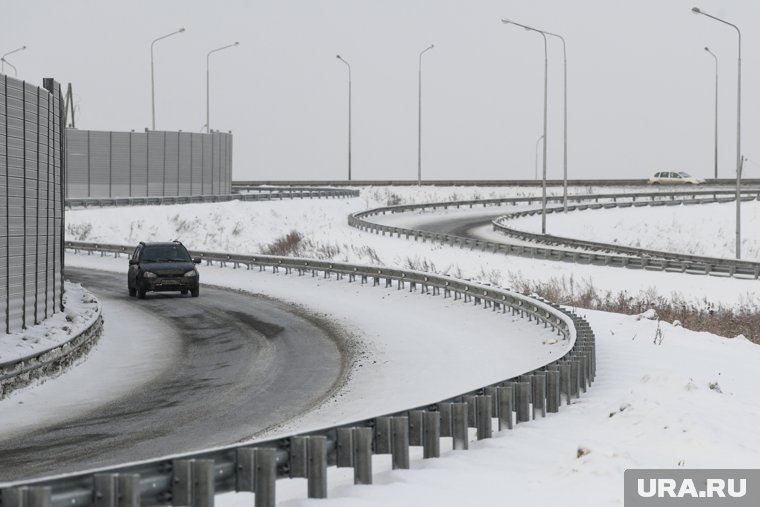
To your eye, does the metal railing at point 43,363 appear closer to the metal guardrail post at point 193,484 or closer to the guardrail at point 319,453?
the guardrail at point 319,453

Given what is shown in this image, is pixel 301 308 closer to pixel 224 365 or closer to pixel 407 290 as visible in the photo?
pixel 407 290

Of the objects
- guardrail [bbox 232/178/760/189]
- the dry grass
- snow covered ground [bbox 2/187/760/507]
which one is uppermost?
guardrail [bbox 232/178/760/189]

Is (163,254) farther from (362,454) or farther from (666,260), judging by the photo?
(362,454)

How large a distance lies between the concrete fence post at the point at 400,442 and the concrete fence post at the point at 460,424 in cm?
109

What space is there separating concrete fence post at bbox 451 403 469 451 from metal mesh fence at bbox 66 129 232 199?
2498 inches

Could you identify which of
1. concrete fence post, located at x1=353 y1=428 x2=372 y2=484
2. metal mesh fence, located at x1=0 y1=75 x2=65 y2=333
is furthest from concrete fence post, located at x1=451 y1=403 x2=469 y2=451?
metal mesh fence, located at x1=0 y1=75 x2=65 y2=333

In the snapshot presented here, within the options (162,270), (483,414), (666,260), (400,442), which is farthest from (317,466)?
(666,260)

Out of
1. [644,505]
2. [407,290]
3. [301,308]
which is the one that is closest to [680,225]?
[407,290]

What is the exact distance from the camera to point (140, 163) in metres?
78.8

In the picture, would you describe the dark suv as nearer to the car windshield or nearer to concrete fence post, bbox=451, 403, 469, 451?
the car windshield

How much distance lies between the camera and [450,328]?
89.7ft

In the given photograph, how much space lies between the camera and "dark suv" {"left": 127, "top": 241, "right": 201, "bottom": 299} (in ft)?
112

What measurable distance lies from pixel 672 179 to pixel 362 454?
274 ft

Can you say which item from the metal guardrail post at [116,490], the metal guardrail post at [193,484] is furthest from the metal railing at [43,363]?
the metal guardrail post at [116,490]
